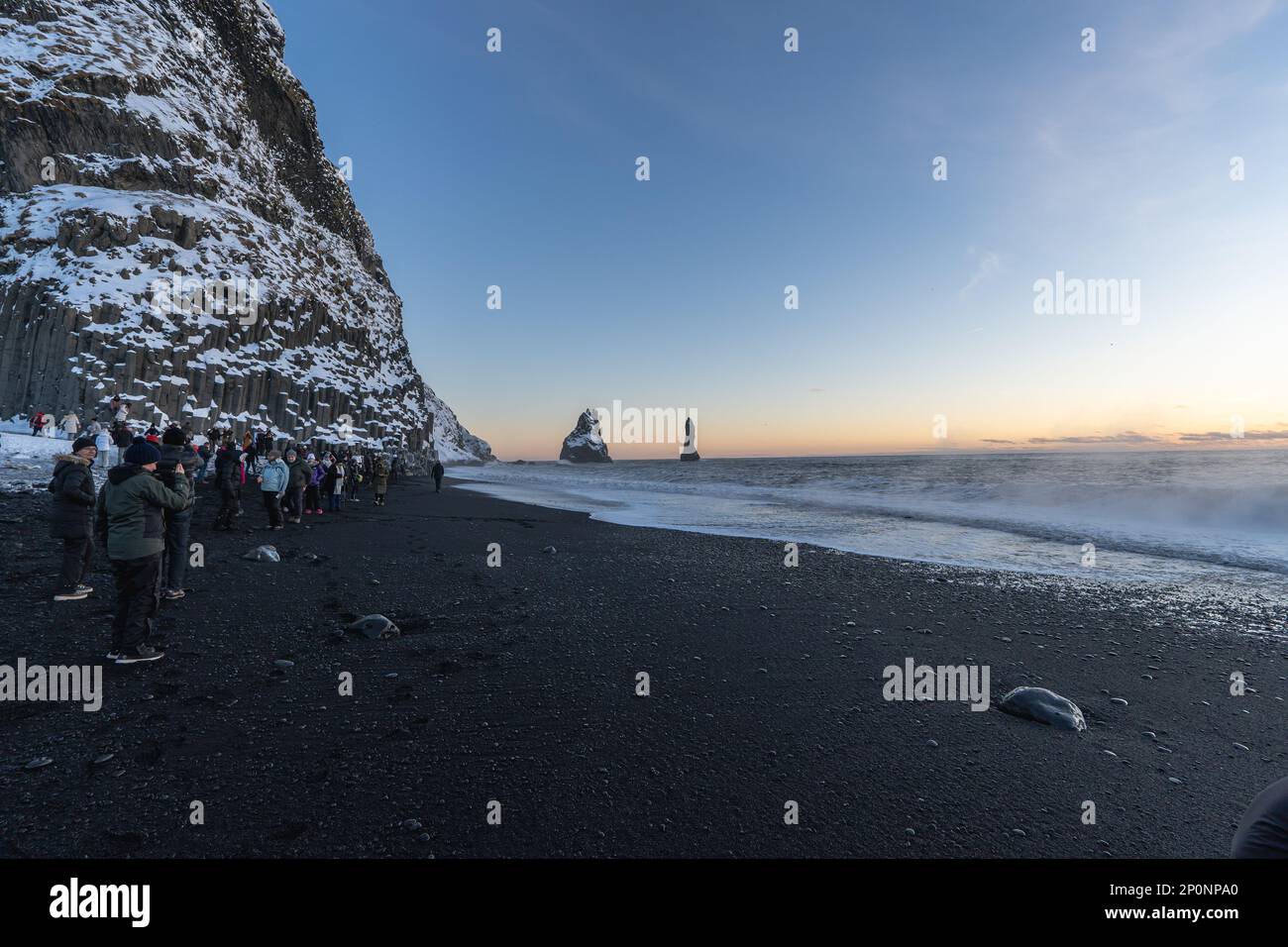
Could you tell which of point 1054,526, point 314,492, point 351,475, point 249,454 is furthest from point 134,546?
point 249,454

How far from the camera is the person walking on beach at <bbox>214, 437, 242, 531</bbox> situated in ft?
43.5

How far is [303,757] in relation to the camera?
151 inches

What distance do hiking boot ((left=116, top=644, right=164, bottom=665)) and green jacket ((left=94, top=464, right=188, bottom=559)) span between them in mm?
985

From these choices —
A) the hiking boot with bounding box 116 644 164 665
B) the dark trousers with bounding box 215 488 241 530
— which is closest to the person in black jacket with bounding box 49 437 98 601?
the hiking boot with bounding box 116 644 164 665

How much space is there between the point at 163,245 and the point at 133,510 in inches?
2154

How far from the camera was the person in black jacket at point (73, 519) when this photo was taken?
7470 mm

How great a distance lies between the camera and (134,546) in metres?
5.56

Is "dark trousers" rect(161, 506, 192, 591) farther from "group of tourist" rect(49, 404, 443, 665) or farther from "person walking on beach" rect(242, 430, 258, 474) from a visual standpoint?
"person walking on beach" rect(242, 430, 258, 474)

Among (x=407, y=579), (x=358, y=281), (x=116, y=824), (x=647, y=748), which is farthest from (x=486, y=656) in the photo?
(x=358, y=281)

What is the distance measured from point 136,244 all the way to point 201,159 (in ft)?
59.1

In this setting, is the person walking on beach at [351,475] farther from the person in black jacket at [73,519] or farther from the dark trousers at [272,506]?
the person in black jacket at [73,519]

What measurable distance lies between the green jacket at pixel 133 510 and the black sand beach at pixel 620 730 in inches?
48.5

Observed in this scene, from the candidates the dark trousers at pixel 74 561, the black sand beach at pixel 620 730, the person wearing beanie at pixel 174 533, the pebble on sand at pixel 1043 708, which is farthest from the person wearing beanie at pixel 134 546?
the pebble on sand at pixel 1043 708

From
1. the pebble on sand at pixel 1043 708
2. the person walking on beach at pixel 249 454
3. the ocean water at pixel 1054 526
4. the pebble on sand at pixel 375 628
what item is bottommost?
the ocean water at pixel 1054 526
